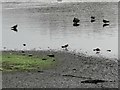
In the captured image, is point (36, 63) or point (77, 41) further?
point (77, 41)

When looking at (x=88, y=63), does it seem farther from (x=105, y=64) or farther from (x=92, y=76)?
(x=92, y=76)

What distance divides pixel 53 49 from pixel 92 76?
17227 mm

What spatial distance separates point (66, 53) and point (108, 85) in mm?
16812

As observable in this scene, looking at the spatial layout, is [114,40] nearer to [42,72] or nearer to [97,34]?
[97,34]

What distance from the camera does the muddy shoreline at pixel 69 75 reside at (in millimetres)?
28141

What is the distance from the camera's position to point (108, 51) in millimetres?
45688

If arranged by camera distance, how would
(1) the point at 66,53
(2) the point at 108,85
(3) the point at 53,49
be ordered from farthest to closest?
(3) the point at 53,49 → (1) the point at 66,53 → (2) the point at 108,85

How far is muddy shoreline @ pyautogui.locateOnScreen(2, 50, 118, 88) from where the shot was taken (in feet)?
92.3

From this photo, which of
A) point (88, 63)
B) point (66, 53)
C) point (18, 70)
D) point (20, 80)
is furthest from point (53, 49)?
point (20, 80)

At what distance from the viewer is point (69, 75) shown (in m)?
31.6

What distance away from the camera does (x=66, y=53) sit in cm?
4422

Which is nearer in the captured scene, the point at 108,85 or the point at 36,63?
the point at 108,85

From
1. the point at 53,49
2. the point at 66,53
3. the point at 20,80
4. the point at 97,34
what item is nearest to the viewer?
the point at 20,80

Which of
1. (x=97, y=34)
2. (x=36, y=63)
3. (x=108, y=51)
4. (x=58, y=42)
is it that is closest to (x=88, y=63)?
(x=36, y=63)
